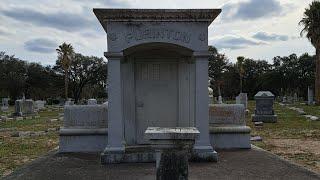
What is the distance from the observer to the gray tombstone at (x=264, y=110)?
84.4 feet

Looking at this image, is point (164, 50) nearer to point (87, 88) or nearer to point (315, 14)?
point (315, 14)

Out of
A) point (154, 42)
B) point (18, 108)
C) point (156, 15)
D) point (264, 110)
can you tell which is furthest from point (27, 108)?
point (156, 15)

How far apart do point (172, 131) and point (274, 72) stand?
279 ft

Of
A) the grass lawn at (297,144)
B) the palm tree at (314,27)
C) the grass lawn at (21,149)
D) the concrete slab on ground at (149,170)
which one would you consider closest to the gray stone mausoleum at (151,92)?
the concrete slab on ground at (149,170)

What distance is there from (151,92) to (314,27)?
41.6 meters

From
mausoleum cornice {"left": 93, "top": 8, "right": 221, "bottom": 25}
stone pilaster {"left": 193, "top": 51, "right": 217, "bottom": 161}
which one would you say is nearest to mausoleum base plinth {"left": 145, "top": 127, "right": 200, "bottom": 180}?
Answer: stone pilaster {"left": 193, "top": 51, "right": 217, "bottom": 161}

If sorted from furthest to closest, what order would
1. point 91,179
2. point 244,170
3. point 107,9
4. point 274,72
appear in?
point 274,72 → point 107,9 → point 244,170 → point 91,179

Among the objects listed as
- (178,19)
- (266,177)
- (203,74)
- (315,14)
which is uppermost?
(315,14)

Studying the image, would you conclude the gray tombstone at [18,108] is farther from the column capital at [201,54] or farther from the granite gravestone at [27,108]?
the column capital at [201,54]

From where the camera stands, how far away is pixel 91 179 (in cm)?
725

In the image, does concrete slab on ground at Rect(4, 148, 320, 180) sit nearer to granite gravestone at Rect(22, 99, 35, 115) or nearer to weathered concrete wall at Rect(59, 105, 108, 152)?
weathered concrete wall at Rect(59, 105, 108, 152)

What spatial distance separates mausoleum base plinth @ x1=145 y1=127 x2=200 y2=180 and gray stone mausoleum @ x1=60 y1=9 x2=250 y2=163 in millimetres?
3664

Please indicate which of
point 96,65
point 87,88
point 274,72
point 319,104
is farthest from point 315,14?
point 87,88

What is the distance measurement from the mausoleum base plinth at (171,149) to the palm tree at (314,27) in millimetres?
44260
